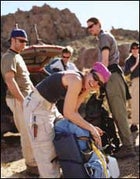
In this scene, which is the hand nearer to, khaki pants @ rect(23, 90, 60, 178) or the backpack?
the backpack

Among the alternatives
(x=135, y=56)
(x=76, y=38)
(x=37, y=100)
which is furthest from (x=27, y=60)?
(x=76, y=38)

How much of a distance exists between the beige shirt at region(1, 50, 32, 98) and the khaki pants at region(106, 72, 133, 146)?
78 cm

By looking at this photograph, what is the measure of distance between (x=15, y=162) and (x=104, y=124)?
313 centimetres

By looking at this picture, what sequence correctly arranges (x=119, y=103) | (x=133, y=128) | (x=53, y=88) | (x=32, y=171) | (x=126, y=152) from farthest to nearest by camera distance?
1. (x=133, y=128)
2. (x=126, y=152)
3. (x=32, y=171)
4. (x=119, y=103)
5. (x=53, y=88)

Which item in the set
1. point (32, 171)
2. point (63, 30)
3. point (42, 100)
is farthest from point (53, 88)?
Answer: point (63, 30)

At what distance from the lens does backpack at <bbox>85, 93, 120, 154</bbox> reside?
7.09 feet

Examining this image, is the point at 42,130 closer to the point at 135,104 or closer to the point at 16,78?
the point at 16,78

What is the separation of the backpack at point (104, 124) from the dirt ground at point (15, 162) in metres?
0.93

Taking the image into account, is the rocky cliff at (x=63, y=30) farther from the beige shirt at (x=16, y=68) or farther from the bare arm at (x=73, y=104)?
the bare arm at (x=73, y=104)

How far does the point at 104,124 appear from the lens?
2.63 m

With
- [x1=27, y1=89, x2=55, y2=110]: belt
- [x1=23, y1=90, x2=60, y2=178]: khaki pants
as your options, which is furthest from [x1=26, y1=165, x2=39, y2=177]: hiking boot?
[x1=27, y1=89, x2=55, y2=110]: belt

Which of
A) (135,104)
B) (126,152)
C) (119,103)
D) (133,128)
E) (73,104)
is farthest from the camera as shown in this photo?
(135,104)

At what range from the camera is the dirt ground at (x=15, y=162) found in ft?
14.8

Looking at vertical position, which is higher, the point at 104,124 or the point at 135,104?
the point at 104,124
